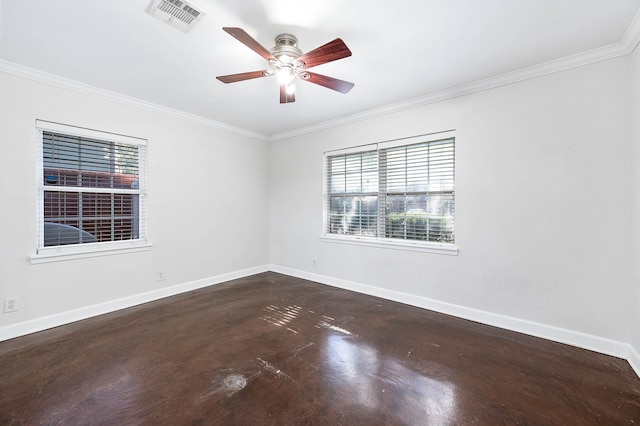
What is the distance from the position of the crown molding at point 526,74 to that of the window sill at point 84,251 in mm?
3365

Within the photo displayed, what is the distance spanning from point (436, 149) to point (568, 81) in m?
1.29

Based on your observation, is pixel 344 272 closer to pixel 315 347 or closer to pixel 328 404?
pixel 315 347

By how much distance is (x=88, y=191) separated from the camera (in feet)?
10.5

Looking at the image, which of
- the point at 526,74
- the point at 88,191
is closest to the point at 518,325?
the point at 526,74

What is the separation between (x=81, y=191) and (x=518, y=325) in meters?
4.93

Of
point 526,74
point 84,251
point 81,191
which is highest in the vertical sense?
point 526,74

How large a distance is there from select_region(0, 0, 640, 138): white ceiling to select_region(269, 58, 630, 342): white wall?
295 millimetres

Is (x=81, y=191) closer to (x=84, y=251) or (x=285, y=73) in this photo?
(x=84, y=251)

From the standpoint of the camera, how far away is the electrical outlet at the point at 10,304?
2.65m

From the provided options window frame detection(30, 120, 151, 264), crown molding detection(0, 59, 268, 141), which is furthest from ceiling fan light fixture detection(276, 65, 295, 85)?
window frame detection(30, 120, 151, 264)

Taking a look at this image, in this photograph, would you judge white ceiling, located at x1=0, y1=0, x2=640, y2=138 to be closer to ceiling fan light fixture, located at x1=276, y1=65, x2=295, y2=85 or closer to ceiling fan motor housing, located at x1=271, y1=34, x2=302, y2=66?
ceiling fan motor housing, located at x1=271, y1=34, x2=302, y2=66

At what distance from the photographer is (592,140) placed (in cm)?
246

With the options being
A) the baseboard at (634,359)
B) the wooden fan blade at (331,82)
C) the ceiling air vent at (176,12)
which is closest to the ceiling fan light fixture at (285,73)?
the wooden fan blade at (331,82)

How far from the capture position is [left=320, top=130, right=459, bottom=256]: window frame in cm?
330
